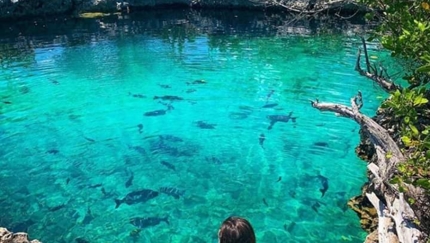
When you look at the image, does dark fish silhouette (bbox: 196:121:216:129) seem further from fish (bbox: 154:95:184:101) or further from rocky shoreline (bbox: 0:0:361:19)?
rocky shoreline (bbox: 0:0:361:19)

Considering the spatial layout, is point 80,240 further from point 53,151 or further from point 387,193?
point 387,193

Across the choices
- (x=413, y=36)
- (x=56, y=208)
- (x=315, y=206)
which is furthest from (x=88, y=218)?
(x=413, y=36)

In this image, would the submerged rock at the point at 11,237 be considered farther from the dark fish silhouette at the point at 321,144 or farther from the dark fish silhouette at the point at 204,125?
the dark fish silhouette at the point at 321,144

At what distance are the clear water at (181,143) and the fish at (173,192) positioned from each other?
4.7 inches

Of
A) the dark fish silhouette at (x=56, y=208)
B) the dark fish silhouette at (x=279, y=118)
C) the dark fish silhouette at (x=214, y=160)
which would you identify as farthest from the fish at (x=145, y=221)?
the dark fish silhouette at (x=279, y=118)

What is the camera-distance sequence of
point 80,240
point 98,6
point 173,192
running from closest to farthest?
point 80,240
point 173,192
point 98,6

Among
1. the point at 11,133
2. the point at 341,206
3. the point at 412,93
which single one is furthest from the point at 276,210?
the point at 11,133

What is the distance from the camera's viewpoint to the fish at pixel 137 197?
8.61 metres

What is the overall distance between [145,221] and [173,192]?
1.22m

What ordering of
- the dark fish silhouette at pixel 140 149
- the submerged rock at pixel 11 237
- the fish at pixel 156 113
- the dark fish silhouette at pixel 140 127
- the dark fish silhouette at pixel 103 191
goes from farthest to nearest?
the fish at pixel 156 113, the dark fish silhouette at pixel 140 127, the dark fish silhouette at pixel 140 149, the dark fish silhouette at pixel 103 191, the submerged rock at pixel 11 237

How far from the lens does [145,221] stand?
7906 millimetres

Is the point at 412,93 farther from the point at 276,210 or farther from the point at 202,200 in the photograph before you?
the point at 202,200

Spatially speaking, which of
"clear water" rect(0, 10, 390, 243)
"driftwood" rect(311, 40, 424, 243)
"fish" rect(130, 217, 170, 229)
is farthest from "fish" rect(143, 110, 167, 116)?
"driftwood" rect(311, 40, 424, 243)

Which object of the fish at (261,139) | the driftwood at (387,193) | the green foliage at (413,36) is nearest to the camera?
the green foliage at (413,36)
